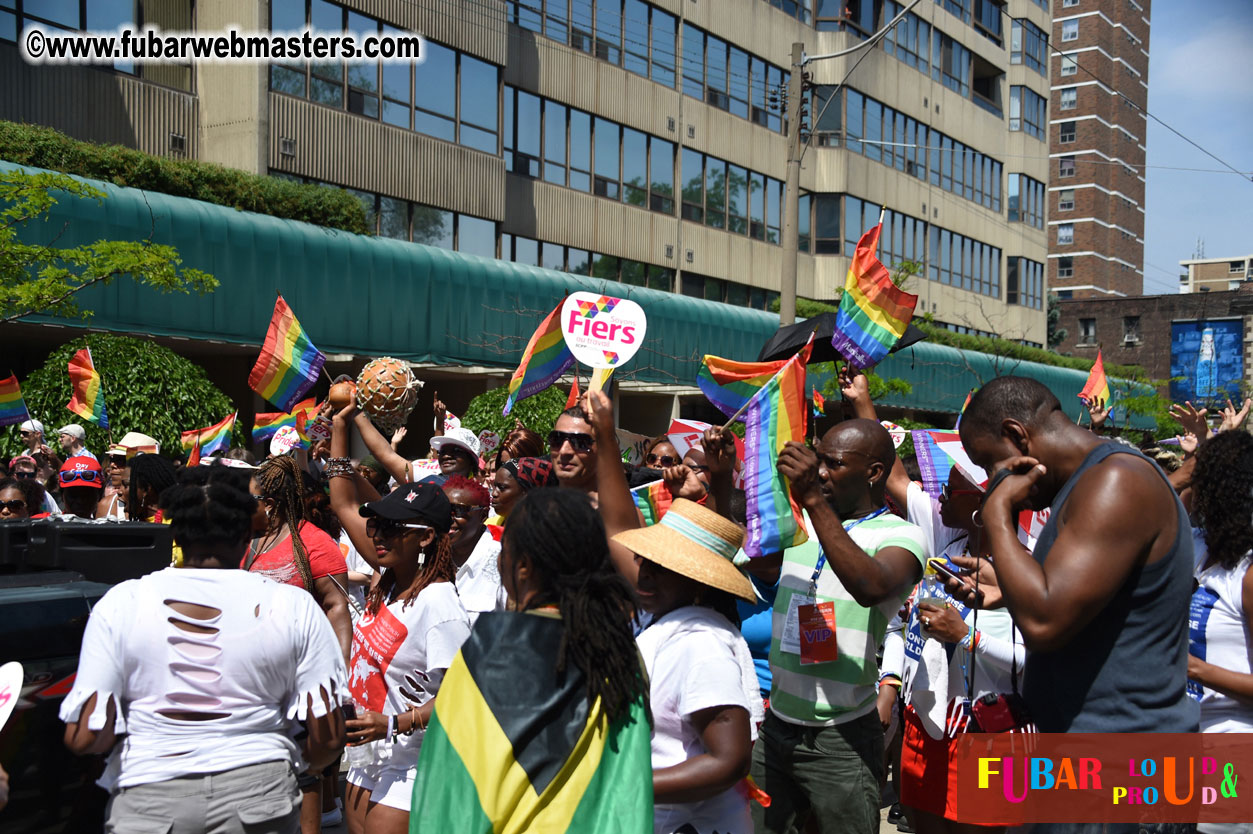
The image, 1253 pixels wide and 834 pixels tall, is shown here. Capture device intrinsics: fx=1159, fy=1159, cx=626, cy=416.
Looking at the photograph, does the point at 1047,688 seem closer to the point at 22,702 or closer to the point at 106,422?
the point at 22,702

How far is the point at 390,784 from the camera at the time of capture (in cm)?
424

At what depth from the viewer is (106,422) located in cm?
1249

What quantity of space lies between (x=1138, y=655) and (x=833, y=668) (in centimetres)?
139

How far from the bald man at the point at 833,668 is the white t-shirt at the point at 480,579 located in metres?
1.23

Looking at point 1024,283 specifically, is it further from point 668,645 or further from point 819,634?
point 668,645

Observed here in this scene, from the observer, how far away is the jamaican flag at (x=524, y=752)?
8.89ft

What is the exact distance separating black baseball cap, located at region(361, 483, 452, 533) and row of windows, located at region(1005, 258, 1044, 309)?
152ft

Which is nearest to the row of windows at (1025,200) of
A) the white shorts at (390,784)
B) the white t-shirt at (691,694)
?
the white shorts at (390,784)

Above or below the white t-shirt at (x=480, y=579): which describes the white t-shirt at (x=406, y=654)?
below

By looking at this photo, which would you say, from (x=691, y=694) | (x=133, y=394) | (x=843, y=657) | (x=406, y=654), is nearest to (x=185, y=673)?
(x=406, y=654)

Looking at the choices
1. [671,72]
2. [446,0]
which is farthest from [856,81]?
[446,0]

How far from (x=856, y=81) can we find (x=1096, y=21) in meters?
52.1

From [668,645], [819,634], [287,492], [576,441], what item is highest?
[576,441]

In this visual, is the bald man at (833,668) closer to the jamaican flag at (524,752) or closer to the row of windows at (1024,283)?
the jamaican flag at (524,752)
